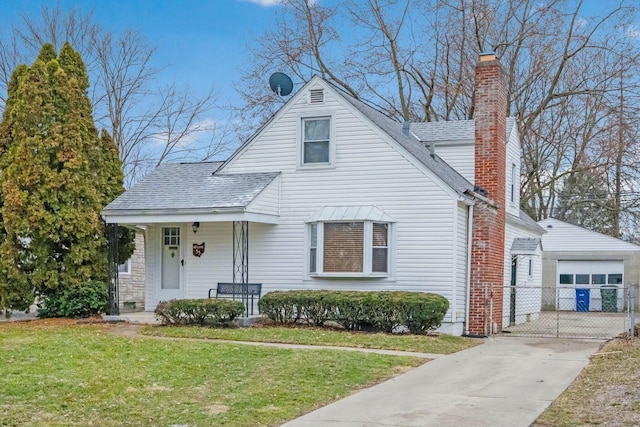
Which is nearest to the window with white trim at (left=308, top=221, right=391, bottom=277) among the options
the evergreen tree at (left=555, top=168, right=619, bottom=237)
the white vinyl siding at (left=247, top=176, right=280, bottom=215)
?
the white vinyl siding at (left=247, top=176, right=280, bottom=215)

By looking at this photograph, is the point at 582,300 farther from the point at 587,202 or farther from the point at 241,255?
the point at 241,255

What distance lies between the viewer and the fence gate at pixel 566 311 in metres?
17.2

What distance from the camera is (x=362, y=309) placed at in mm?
15484

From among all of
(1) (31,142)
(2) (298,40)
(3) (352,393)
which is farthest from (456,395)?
(2) (298,40)

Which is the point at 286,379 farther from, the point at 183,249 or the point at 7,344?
the point at 183,249

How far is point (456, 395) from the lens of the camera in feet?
30.4

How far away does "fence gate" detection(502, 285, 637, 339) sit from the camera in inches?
677

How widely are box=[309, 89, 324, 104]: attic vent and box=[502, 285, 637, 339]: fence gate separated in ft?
19.9

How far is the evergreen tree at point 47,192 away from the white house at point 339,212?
104 centimetres

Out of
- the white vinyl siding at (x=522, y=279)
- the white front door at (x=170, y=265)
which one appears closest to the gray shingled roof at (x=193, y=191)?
the white front door at (x=170, y=265)

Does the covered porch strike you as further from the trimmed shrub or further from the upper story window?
the upper story window

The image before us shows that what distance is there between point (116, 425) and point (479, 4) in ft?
90.0

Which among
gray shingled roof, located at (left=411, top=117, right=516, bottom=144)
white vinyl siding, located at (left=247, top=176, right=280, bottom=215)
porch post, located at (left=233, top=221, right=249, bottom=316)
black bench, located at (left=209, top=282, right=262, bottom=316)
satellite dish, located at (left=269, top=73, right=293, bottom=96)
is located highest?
satellite dish, located at (left=269, top=73, right=293, bottom=96)

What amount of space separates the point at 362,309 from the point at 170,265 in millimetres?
6111
